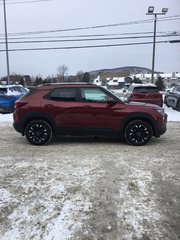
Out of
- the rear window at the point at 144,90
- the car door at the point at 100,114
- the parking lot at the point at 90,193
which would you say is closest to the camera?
the parking lot at the point at 90,193

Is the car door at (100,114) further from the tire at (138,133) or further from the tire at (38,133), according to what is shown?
the tire at (38,133)

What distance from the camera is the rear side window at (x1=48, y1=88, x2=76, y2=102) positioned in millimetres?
8961

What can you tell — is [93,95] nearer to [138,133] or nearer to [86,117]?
[86,117]

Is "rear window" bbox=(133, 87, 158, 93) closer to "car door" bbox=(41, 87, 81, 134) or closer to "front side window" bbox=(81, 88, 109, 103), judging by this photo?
"front side window" bbox=(81, 88, 109, 103)

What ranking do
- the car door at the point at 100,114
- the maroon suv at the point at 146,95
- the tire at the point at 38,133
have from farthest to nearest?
the maroon suv at the point at 146,95 < the tire at the point at 38,133 < the car door at the point at 100,114

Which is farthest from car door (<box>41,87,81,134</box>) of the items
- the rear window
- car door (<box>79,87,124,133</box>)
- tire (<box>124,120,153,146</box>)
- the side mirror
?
the rear window

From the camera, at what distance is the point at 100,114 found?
8773mm

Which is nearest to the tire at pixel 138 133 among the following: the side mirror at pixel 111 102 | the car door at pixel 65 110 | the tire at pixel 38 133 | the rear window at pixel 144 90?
the side mirror at pixel 111 102

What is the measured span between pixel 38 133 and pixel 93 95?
1780mm

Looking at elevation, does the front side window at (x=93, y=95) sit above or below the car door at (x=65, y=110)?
above

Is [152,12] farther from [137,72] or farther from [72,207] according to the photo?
[137,72]

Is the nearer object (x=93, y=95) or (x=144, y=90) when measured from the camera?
(x=93, y=95)

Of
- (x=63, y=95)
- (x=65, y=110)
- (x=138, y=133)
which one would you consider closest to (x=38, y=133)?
(x=65, y=110)

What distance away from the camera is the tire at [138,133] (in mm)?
8797
